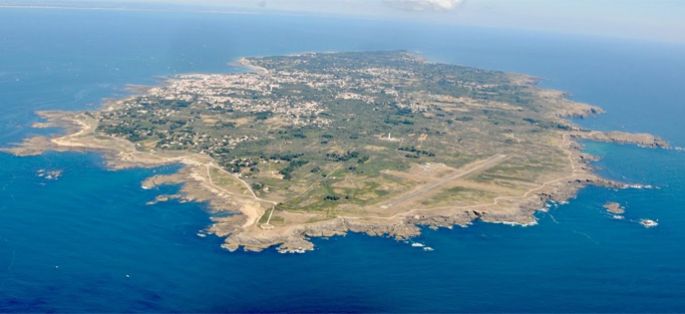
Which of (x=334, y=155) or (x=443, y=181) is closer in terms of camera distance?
(x=443, y=181)

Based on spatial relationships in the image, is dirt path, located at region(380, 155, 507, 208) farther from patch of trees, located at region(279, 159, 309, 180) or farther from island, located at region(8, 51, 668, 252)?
patch of trees, located at region(279, 159, 309, 180)

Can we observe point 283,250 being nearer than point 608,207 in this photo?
Yes

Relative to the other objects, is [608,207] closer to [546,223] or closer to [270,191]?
[546,223]

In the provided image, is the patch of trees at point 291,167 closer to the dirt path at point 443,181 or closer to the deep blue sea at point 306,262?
the deep blue sea at point 306,262

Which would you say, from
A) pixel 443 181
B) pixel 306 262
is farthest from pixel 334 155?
pixel 306 262

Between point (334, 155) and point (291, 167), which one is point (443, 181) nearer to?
point (334, 155)

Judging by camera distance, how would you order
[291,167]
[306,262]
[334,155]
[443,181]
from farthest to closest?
1. [334,155]
2. [291,167]
3. [443,181]
4. [306,262]

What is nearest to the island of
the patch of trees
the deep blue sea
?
the patch of trees

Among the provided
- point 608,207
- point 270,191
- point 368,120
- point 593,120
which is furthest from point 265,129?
point 593,120

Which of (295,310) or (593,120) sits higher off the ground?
(593,120)
